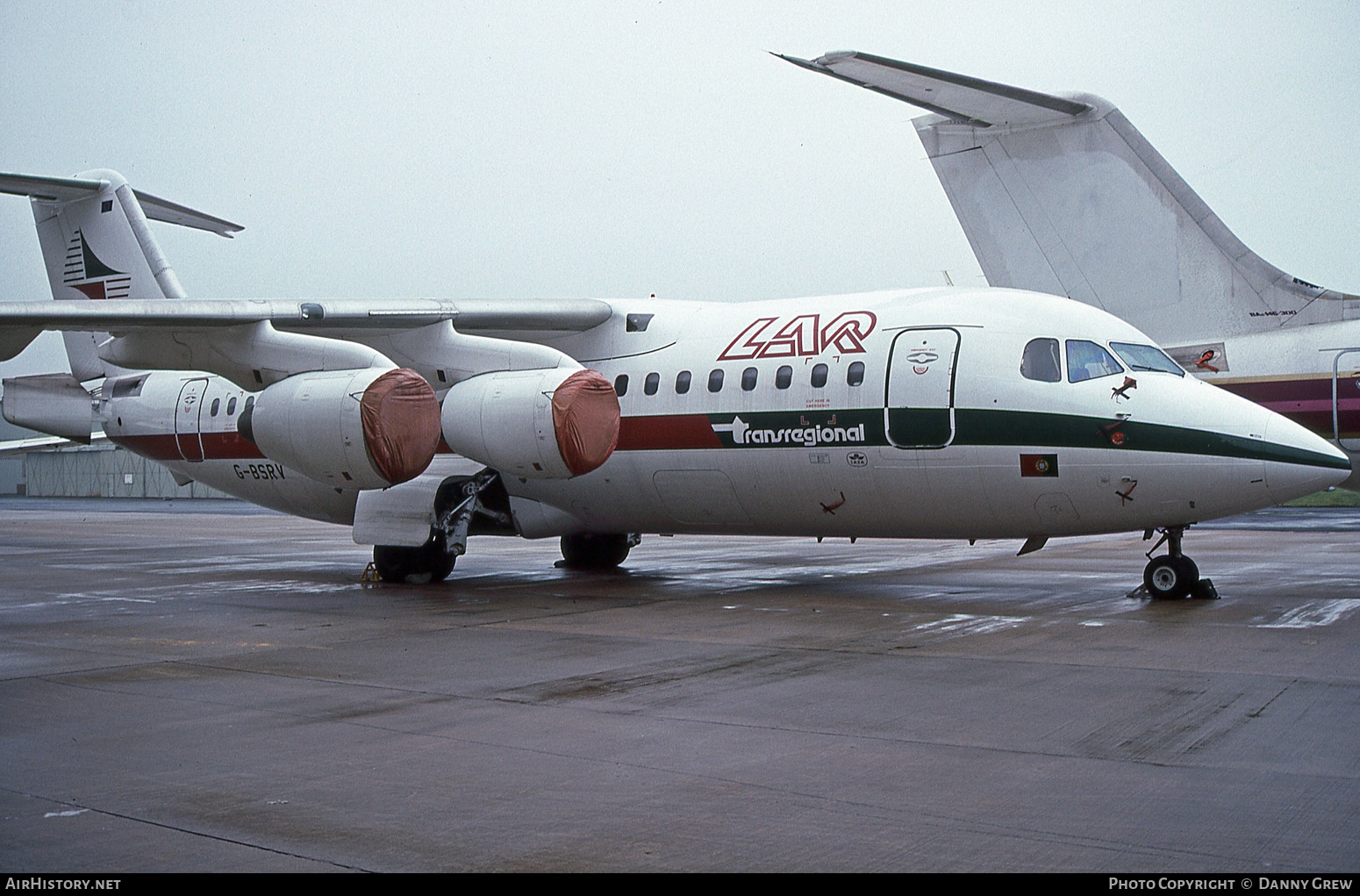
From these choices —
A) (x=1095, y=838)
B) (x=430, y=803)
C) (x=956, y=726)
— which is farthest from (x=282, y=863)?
(x=956, y=726)

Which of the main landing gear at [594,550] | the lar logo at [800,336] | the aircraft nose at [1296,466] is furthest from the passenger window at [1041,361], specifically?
the main landing gear at [594,550]

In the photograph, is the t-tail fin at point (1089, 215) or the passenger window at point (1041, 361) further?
the t-tail fin at point (1089, 215)

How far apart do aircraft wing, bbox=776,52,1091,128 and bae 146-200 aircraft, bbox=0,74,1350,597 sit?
103 inches

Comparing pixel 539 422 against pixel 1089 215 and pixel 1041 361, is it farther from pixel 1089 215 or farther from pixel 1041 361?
pixel 1089 215

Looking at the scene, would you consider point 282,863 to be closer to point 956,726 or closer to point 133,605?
point 956,726

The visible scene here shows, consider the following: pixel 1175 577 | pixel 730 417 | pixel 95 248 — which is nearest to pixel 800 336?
pixel 730 417

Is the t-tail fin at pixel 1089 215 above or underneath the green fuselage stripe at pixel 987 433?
above

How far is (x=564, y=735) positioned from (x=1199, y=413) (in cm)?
695

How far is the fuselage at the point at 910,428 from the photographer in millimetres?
10875

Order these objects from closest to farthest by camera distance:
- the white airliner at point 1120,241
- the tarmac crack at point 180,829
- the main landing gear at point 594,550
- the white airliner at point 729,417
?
the tarmac crack at point 180,829 < the white airliner at point 729,417 < the white airliner at point 1120,241 < the main landing gear at point 594,550

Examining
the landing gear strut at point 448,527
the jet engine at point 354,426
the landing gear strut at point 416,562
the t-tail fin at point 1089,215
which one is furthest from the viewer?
the landing gear strut at point 416,562

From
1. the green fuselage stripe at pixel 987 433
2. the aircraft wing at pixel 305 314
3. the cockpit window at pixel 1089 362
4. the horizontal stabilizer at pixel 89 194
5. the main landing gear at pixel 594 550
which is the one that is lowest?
the main landing gear at pixel 594 550

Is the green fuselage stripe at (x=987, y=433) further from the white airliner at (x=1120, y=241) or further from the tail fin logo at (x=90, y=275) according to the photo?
the tail fin logo at (x=90, y=275)

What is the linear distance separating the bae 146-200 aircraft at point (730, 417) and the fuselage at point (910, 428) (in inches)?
0.9
